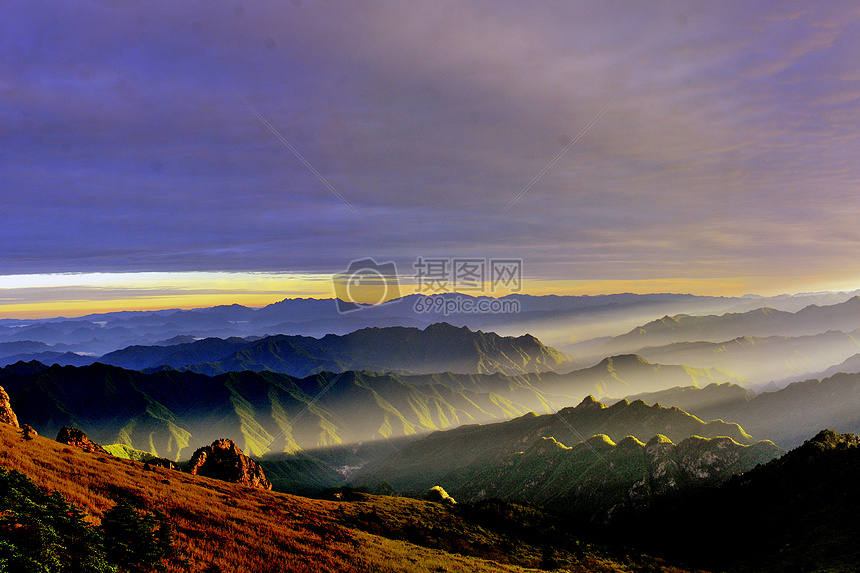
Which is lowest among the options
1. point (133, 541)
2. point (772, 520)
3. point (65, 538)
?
point (772, 520)

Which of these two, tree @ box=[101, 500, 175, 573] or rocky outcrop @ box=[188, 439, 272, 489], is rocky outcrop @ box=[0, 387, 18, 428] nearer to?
rocky outcrop @ box=[188, 439, 272, 489]

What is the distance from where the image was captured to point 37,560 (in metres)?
16.7

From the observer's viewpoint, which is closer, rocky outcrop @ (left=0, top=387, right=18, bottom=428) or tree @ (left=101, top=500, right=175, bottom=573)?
tree @ (left=101, top=500, right=175, bottom=573)

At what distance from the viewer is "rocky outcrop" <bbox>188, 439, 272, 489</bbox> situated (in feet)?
362

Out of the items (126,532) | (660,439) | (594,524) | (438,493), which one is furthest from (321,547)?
(660,439)

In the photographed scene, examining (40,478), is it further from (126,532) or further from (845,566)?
(845,566)

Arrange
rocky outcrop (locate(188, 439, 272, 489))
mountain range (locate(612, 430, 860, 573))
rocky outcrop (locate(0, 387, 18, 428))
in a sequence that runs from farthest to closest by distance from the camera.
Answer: rocky outcrop (locate(188, 439, 272, 489))
mountain range (locate(612, 430, 860, 573))
rocky outcrop (locate(0, 387, 18, 428))

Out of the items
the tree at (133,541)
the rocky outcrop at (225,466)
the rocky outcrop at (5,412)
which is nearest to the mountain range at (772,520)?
the tree at (133,541)

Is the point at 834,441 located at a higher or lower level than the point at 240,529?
lower

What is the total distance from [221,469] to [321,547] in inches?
A: 3709

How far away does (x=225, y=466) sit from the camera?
112 m

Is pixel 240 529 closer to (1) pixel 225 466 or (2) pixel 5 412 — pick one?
(2) pixel 5 412

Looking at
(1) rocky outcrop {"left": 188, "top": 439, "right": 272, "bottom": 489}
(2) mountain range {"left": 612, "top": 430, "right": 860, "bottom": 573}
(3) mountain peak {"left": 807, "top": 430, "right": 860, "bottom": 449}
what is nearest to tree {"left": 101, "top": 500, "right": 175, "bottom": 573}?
(1) rocky outcrop {"left": 188, "top": 439, "right": 272, "bottom": 489}

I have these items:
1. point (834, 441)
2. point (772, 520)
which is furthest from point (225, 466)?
point (834, 441)
